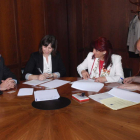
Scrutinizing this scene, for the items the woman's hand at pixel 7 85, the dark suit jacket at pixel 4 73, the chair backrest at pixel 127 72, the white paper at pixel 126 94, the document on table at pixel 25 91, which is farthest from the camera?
the chair backrest at pixel 127 72

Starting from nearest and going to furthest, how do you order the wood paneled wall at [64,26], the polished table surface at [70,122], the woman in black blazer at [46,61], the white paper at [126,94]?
1. the polished table surface at [70,122]
2. the white paper at [126,94]
3. the woman in black blazer at [46,61]
4. the wood paneled wall at [64,26]

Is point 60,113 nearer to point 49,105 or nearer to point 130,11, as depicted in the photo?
point 49,105

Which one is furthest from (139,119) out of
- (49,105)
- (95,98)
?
(49,105)

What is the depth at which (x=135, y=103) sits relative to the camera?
1.52 meters

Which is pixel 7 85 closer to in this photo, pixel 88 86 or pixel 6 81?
pixel 6 81

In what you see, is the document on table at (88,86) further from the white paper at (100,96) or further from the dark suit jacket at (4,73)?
the dark suit jacket at (4,73)

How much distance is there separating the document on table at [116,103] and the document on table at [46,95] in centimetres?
44

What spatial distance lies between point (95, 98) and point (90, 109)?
236 millimetres

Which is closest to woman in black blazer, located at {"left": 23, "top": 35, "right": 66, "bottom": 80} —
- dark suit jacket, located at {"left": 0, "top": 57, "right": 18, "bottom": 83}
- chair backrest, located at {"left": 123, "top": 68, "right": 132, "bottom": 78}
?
dark suit jacket, located at {"left": 0, "top": 57, "right": 18, "bottom": 83}

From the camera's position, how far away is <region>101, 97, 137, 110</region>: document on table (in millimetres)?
1464

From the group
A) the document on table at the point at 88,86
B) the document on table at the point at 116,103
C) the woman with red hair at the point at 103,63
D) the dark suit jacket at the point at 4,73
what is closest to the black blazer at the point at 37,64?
the dark suit jacket at the point at 4,73

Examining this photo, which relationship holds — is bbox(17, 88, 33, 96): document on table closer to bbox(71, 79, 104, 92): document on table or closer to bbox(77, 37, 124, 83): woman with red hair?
bbox(71, 79, 104, 92): document on table

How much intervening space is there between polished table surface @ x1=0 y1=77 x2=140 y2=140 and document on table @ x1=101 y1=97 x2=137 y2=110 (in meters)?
0.05

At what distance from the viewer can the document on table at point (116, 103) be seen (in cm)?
146
